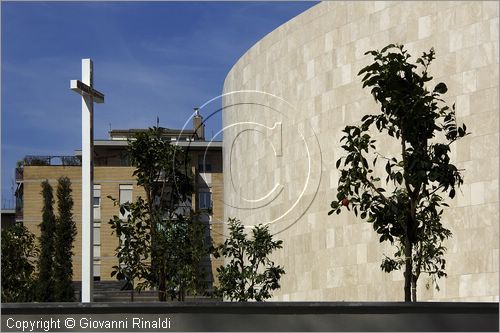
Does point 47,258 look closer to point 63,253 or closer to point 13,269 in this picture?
point 63,253

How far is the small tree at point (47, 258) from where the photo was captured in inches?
1883

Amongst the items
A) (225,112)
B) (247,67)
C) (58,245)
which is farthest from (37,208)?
(247,67)

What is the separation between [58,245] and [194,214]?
957 inches

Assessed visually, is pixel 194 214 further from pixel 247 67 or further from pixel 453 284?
pixel 247 67

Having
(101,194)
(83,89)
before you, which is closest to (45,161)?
(101,194)

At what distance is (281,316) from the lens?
12.3 metres

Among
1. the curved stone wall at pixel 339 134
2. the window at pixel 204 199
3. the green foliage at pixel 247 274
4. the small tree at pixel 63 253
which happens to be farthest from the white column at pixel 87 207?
the window at pixel 204 199

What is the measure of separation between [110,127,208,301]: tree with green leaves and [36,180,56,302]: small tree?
2229cm

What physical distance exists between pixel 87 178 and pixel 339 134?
14.5 m

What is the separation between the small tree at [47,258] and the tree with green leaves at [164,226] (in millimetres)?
22294

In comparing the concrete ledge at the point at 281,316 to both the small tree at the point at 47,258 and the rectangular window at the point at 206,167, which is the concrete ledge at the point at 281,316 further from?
the rectangular window at the point at 206,167

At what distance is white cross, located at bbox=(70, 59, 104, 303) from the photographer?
15172 mm

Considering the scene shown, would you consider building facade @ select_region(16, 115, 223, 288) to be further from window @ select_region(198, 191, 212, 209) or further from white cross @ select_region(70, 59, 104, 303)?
white cross @ select_region(70, 59, 104, 303)

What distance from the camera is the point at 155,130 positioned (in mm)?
26609
